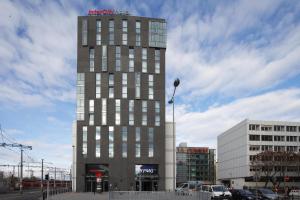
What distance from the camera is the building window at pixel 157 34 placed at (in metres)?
86.8

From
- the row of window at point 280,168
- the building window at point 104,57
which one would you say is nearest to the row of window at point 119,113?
the building window at point 104,57

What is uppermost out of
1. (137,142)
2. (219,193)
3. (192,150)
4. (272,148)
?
(137,142)

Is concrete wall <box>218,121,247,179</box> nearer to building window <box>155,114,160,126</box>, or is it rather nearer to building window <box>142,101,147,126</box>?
building window <box>155,114,160,126</box>

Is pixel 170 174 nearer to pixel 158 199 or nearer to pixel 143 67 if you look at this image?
pixel 143 67

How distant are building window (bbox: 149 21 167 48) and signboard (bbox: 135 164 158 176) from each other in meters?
25.9

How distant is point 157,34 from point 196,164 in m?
119

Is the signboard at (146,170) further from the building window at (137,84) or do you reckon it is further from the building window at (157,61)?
the building window at (157,61)

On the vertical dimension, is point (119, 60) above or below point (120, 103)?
above

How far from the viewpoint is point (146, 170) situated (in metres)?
81.9

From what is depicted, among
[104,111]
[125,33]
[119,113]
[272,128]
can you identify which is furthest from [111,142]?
[272,128]

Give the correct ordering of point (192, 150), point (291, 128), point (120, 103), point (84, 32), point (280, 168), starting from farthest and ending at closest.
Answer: point (192, 150) → point (291, 128) → point (280, 168) → point (84, 32) → point (120, 103)

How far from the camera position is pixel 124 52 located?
85125 millimetres

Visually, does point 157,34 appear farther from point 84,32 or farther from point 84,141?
point 84,141

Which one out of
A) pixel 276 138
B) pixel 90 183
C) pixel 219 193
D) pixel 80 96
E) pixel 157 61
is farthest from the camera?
pixel 276 138
